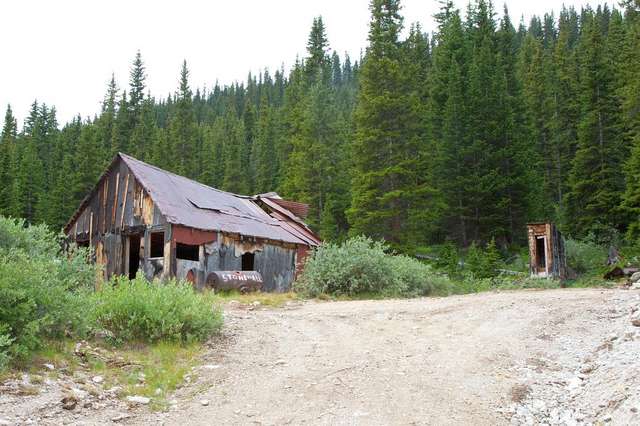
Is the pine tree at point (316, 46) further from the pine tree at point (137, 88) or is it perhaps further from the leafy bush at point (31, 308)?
the leafy bush at point (31, 308)

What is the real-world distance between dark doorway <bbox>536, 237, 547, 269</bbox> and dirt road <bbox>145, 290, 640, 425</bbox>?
10.9 metres

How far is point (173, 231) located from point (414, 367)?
458 inches

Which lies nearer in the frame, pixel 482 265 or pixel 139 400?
pixel 139 400

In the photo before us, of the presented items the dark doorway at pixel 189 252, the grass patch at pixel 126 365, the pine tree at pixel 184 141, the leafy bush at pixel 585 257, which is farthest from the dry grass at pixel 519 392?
the pine tree at pixel 184 141

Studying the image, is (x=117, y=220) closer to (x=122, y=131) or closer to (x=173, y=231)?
(x=173, y=231)

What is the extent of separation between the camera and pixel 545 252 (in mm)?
20578

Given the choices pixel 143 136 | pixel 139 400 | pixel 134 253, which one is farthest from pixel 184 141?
pixel 139 400

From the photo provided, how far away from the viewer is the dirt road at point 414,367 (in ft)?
17.6

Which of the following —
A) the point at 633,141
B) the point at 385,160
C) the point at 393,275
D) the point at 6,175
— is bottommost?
the point at 393,275

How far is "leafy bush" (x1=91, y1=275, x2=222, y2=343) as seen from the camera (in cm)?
776

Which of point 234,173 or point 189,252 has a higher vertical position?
point 234,173

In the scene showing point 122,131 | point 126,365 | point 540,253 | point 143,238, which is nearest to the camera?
point 126,365

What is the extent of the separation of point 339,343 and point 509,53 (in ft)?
149

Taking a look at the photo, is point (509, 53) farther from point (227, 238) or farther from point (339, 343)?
point (339, 343)
